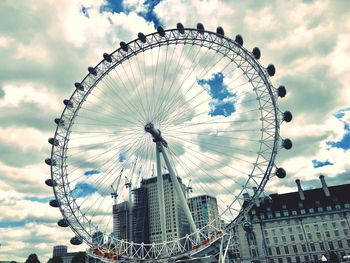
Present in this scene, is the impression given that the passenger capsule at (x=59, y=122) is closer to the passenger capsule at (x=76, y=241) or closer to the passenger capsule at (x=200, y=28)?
the passenger capsule at (x=76, y=241)

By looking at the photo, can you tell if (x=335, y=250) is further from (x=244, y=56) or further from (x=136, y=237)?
(x=136, y=237)

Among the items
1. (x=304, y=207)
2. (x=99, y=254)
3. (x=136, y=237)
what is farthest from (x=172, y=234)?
(x=99, y=254)

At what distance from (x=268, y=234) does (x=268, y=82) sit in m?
60.2

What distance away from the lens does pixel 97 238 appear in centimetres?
4809

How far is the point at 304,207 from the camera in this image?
281 feet

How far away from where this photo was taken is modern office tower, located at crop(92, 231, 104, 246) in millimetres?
45628

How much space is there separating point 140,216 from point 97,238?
11977cm

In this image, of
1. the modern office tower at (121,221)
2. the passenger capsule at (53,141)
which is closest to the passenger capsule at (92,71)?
the passenger capsule at (53,141)

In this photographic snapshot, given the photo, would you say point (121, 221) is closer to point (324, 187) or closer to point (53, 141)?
point (324, 187)

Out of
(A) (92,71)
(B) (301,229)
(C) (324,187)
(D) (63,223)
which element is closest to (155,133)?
(A) (92,71)

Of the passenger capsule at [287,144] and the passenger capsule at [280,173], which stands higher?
the passenger capsule at [287,144]

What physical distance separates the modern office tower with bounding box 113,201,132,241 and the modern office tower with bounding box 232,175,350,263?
92798mm

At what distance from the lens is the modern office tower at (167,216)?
162m

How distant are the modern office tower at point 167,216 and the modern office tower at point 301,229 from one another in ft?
259
